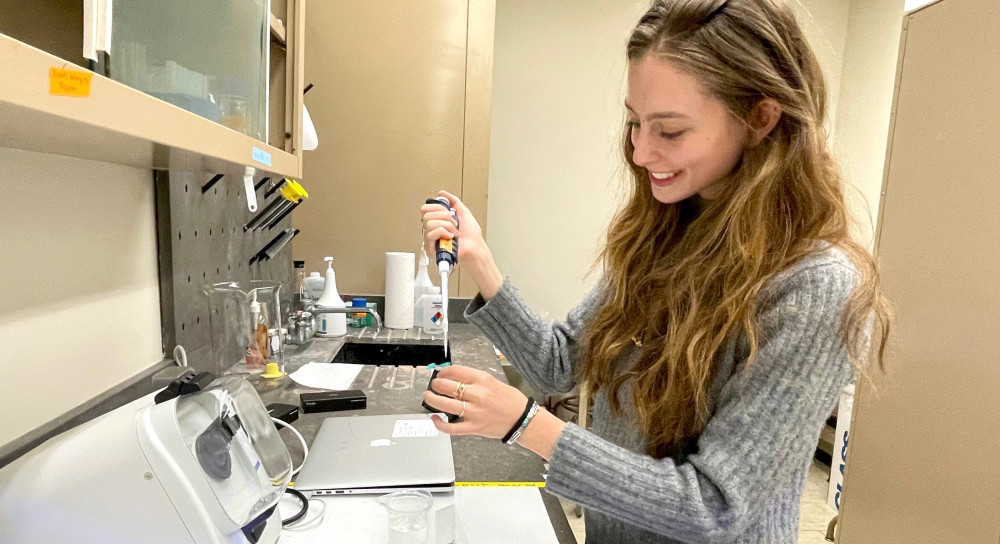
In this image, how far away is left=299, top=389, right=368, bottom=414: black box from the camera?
125 centimetres

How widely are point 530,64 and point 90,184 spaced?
2323 mm

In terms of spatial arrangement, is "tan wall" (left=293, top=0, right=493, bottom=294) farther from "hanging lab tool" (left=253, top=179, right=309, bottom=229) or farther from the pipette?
the pipette

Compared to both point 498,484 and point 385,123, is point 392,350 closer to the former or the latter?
point 385,123

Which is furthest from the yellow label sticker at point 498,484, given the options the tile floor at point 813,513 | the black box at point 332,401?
the tile floor at point 813,513

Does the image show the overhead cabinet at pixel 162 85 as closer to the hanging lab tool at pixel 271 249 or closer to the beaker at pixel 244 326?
the beaker at pixel 244 326

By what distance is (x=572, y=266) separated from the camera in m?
3.04

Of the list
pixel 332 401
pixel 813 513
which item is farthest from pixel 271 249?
pixel 813 513

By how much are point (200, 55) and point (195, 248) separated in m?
0.58

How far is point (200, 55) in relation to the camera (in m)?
0.86

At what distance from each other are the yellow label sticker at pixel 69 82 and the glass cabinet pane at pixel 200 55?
172 millimetres

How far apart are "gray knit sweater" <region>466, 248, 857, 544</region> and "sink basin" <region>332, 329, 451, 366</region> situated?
1.33m

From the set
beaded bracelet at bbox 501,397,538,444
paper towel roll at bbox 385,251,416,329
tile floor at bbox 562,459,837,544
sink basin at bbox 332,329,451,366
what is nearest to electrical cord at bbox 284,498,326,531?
beaded bracelet at bbox 501,397,538,444

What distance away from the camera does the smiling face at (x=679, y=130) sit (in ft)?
2.53

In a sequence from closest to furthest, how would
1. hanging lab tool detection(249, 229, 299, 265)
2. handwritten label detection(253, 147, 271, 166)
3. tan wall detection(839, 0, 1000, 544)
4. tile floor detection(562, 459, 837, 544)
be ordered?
handwritten label detection(253, 147, 271, 166) → tan wall detection(839, 0, 1000, 544) → hanging lab tool detection(249, 229, 299, 265) → tile floor detection(562, 459, 837, 544)
